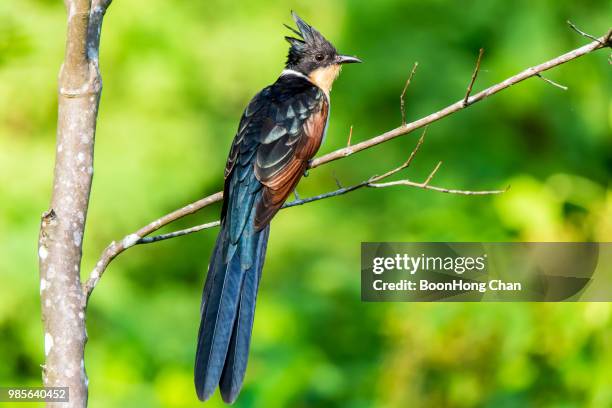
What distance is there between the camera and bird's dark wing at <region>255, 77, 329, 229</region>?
152 inches

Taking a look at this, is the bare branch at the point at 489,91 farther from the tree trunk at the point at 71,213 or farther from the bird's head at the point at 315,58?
the bird's head at the point at 315,58

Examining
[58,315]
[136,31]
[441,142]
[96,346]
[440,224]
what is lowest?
[58,315]

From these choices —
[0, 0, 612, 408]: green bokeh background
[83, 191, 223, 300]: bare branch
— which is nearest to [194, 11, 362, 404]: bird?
[83, 191, 223, 300]: bare branch

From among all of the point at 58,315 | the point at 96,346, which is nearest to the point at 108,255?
the point at 58,315

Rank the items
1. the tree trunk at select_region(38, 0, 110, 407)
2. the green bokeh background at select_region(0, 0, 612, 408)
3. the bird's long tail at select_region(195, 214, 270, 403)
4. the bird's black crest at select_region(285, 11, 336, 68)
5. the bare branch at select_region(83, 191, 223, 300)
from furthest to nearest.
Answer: the bird's black crest at select_region(285, 11, 336, 68), the green bokeh background at select_region(0, 0, 612, 408), the bird's long tail at select_region(195, 214, 270, 403), the bare branch at select_region(83, 191, 223, 300), the tree trunk at select_region(38, 0, 110, 407)

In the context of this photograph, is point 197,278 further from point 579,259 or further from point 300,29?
point 579,259

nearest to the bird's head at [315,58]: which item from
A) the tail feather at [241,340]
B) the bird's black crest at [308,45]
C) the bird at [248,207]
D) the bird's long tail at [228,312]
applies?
the bird's black crest at [308,45]

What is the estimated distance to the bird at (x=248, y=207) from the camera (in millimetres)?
3045

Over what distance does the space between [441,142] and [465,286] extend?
299 centimetres

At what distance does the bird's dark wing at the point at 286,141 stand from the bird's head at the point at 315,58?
57cm

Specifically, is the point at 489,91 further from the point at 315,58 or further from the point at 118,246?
the point at 315,58

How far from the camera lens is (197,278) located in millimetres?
7828

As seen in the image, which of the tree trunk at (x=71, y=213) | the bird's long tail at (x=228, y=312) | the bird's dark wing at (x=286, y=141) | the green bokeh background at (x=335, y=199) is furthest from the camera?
the green bokeh background at (x=335, y=199)

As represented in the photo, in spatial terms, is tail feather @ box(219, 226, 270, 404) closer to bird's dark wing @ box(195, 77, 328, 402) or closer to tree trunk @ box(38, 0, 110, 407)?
bird's dark wing @ box(195, 77, 328, 402)
